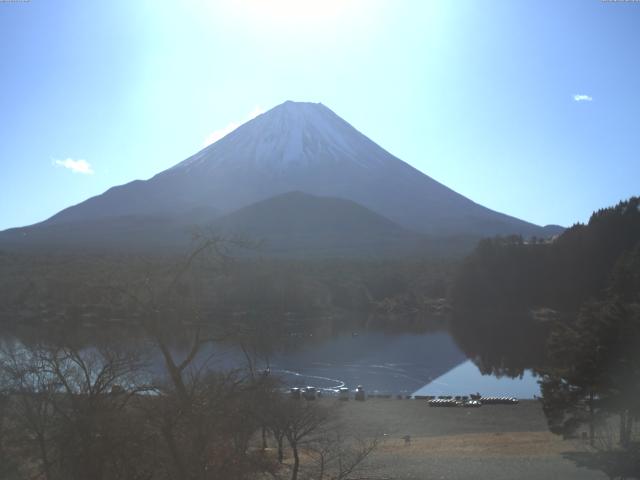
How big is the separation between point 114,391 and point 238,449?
38.6 inches

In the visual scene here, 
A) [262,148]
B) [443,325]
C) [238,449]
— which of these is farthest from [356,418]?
[262,148]

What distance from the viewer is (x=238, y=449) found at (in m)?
4.87

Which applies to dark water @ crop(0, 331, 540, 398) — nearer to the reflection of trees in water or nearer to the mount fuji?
the reflection of trees in water

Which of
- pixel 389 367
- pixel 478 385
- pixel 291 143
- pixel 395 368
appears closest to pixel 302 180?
pixel 291 143

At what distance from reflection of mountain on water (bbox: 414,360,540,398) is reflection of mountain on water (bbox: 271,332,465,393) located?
0.56 metres

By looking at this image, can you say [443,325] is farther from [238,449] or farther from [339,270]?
[238,449]

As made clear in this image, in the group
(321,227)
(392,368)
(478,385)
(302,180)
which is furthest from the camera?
(302,180)

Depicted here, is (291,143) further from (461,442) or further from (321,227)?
(461,442)

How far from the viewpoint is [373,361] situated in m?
27.0

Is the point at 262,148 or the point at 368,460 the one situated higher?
the point at 262,148

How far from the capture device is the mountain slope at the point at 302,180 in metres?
99.0

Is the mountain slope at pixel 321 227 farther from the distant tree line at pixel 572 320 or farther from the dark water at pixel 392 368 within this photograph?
the dark water at pixel 392 368

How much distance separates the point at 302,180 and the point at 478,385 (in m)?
86.7

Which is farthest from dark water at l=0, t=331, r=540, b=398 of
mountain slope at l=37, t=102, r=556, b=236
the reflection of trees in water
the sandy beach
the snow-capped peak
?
the snow-capped peak
